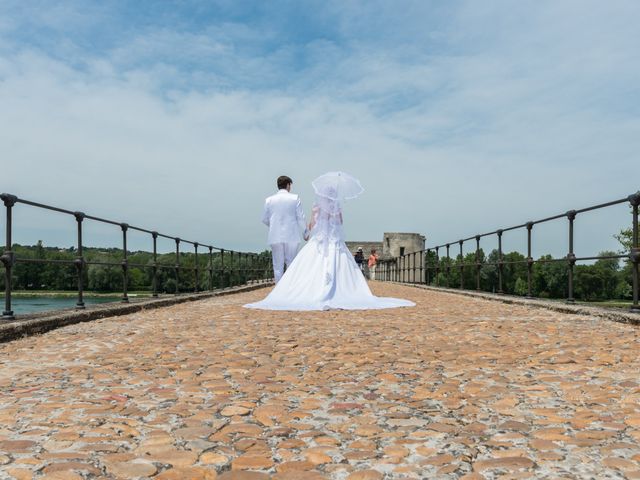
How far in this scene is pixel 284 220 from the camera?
9664 mm

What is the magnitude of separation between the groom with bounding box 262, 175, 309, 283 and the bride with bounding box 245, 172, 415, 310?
554 millimetres

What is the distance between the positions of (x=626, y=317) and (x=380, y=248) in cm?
4118

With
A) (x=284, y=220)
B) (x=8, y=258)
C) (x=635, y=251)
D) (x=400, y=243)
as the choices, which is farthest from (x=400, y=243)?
(x=8, y=258)

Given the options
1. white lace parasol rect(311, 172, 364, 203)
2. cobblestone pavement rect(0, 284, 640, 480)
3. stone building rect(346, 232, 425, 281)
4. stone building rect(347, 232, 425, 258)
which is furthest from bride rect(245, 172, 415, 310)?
stone building rect(347, 232, 425, 258)

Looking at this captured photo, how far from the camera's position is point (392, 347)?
4199 mm

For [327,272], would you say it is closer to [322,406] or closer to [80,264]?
[80,264]

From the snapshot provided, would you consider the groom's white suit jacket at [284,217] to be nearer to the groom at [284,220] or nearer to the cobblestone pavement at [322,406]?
the groom at [284,220]

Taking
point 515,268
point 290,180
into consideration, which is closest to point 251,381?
point 290,180

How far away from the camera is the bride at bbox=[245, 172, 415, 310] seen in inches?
315

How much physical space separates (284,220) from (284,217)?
6 centimetres

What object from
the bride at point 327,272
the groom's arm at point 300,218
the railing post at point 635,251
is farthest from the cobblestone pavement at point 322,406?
the groom's arm at point 300,218

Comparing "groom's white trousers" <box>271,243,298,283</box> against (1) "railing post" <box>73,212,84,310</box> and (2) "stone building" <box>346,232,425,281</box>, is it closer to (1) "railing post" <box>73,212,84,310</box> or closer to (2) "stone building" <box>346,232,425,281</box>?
(1) "railing post" <box>73,212,84,310</box>

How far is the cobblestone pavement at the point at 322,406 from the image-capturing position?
1.90 m

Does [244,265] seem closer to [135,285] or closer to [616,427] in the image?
[616,427]
